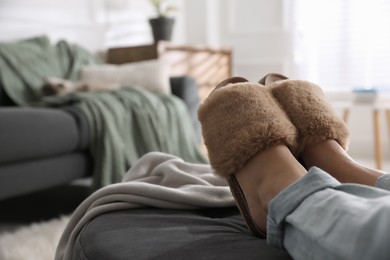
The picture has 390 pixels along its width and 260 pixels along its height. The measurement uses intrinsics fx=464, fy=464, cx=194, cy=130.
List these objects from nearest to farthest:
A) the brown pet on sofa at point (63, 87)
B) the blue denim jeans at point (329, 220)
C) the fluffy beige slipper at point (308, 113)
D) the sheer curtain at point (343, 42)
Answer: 1. the blue denim jeans at point (329, 220)
2. the fluffy beige slipper at point (308, 113)
3. the brown pet on sofa at point (63, 87)
4. the sheer curtain at point (343, 42)

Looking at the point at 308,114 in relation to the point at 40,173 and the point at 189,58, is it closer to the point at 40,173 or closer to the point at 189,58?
the point at 40,173

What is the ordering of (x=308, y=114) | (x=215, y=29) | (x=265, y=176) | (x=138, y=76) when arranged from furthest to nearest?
(x=215, y=29), (x=138, y=76), (x=308, y=114), (x=265, y=176)

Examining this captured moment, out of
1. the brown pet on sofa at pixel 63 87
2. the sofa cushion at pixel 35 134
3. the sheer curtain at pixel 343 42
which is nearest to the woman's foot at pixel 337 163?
the sofa cushion at pixel 35 134

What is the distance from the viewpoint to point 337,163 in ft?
2.50

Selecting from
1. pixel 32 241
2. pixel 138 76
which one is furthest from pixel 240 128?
pixel 138 76

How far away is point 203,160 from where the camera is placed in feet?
Result: 7.38

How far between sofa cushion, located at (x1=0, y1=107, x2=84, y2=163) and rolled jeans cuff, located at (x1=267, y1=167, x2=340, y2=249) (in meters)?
1.10

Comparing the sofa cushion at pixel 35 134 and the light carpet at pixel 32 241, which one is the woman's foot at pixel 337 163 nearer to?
the light carpet at pixel 32 241

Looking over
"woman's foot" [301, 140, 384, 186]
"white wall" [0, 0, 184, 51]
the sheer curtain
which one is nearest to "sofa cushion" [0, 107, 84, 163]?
"woman's foot" [301, 140, 384, 186]

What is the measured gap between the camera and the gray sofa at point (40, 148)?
4.88ft

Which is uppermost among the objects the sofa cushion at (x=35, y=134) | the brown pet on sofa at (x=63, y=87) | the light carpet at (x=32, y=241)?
the brown pet on sofa at (x=63, y=87)

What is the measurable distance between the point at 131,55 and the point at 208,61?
54 cm

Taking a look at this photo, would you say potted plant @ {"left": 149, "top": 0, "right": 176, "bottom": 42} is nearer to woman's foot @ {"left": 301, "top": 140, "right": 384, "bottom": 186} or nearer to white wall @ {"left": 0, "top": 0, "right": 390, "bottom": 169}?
white wall @ {"left": 0, "top": 0, "right": 390, "bottom": 169}

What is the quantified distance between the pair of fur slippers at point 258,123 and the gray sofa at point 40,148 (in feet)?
2.93
